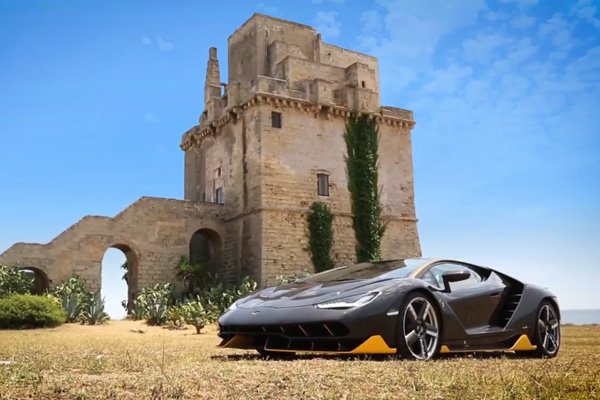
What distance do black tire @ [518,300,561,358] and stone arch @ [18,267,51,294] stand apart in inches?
773

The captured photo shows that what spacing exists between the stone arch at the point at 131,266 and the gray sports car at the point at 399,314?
1895cm

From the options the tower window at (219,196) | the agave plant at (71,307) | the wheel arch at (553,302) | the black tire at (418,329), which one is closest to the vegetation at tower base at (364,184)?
the tower window at (219,196)

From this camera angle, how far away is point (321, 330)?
5.57m

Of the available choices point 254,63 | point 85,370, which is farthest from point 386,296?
point 254,63

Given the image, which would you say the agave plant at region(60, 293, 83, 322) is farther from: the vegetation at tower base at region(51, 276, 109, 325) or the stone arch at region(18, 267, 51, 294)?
the stone arch at region(18, 267, 51, 294)

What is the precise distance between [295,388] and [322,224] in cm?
2214

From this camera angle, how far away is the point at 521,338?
684cm

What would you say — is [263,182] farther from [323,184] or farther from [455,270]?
[455,270]

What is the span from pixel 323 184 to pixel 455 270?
2006cm

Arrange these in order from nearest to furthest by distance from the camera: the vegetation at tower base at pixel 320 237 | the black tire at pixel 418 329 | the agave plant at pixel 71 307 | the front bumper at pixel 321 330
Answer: the front bumper at pixel 321 330 < the black tire at pixel 418 329 < the agave plant at pixel 71 307 < the vegetation at tower base at pixel 320 237

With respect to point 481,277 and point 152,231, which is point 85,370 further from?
point 152,231

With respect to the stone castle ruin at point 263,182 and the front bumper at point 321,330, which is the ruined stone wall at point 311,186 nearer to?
the stone castle ruin at point 263,182

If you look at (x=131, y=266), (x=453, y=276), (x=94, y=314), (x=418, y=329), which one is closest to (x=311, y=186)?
(x=131, y=266)

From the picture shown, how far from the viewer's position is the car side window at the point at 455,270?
636 cm
